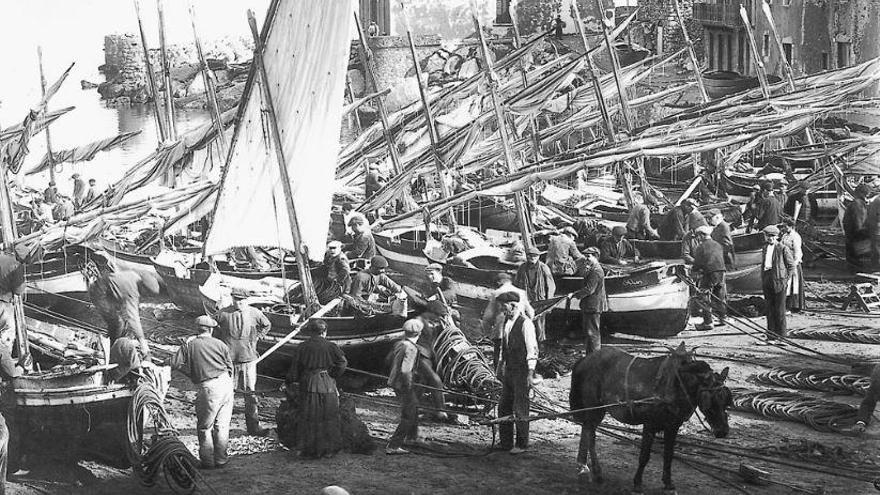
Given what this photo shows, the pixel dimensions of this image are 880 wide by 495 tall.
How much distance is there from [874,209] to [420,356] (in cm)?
1222

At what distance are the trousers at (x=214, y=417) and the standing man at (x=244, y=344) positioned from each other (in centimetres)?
119

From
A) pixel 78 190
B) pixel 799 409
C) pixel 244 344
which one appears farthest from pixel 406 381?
pixel 78 190

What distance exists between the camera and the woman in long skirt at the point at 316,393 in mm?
12750

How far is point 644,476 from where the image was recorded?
12148mm

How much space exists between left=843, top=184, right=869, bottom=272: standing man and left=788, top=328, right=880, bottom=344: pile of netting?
4.17m

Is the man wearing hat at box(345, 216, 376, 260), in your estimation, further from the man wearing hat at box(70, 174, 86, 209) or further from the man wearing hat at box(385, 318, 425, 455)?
the man wearing hat at box(70, 174, 86, 209)

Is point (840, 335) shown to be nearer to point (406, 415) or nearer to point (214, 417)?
point (406, 415)

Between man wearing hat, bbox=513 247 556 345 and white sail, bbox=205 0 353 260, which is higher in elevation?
white sail, bbox=205 0 353 260

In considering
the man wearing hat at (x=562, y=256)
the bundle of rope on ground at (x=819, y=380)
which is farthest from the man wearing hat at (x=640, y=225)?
the bundle of rope on ground at (x=819, y=380)

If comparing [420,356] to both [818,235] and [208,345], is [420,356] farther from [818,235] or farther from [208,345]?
[818,235]

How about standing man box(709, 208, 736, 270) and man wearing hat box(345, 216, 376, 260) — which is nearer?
standing man box(709, 208, 736, 270)

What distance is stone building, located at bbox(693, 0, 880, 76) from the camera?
35.8m

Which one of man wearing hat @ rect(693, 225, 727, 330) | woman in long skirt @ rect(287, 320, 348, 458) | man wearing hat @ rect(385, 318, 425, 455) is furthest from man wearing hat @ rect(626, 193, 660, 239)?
woman in long skirt @ rect(287, 320, 348, 458)

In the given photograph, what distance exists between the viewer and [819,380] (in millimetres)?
15555
